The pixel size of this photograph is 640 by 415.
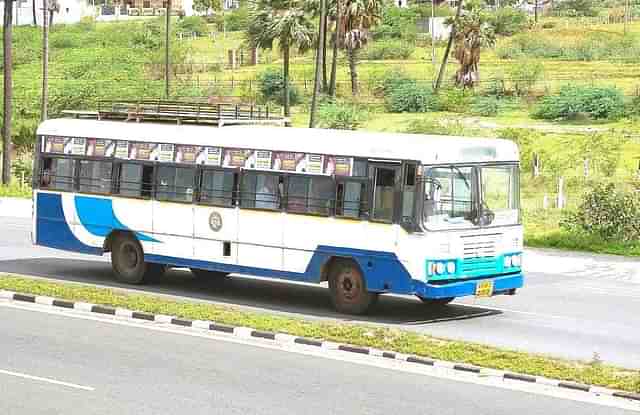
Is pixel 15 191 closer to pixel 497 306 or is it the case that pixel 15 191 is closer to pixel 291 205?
pixel 291 205

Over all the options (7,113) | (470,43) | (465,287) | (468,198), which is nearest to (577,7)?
(470,43)

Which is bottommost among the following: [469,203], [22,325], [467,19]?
[22,325]

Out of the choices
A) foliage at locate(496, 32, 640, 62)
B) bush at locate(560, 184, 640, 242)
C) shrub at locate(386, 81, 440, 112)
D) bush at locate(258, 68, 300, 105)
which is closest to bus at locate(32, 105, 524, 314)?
bush at locate(560, 184, 640, 242)

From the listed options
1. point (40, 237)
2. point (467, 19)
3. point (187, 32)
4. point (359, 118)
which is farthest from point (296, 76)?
point (40, 237)

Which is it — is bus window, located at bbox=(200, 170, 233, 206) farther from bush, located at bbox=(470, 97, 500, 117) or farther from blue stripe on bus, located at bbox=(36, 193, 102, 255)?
bush, located at bbox=(470, 97, 500, 117)

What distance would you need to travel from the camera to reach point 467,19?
244 feet

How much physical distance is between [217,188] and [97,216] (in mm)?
2754

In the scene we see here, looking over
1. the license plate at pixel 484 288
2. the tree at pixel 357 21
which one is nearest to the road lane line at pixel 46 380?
the license plate at pixel 484 288

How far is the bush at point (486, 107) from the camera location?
6681 centimetres

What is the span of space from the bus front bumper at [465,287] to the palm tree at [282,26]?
46.5m

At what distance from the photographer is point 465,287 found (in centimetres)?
1891

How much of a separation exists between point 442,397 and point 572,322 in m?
5.91

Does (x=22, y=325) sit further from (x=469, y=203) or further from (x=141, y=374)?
(x=469, y=203)

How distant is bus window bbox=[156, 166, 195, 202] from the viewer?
2200 centimetres
